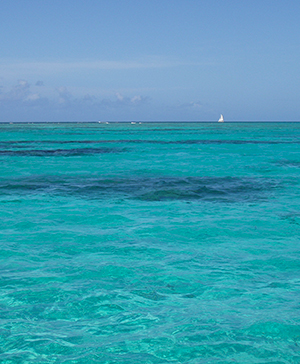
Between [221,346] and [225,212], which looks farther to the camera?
[225,212]

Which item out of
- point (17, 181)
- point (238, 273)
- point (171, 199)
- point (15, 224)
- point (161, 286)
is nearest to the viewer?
point (161, 286)

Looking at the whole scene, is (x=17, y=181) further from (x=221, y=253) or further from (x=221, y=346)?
(x=221, y=346)

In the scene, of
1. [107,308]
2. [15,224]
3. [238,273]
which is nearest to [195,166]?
[15,224]

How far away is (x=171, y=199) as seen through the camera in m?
13.4

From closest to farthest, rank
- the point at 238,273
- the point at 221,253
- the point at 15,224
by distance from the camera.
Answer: the point at 238,273
the point at 221,253
the point at 15,224

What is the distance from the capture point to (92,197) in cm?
1381

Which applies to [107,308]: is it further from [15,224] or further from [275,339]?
[15,224]

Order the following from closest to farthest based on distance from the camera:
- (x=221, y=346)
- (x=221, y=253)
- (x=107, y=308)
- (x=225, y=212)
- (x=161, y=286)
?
1. (x=221, y=346)
2. (x=107, y=308)
3. (x=161, y=286)
4. (x=221, y=253)
5. (x=225, y=212)

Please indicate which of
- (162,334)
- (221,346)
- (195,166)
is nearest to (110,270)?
(162,334)

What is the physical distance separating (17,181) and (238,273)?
44.1 ft

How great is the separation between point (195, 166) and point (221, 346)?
20144 millimetres

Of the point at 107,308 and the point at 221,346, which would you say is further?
the point at 107,308

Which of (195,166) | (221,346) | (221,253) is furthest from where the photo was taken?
(195,166)

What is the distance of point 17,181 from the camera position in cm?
1784
